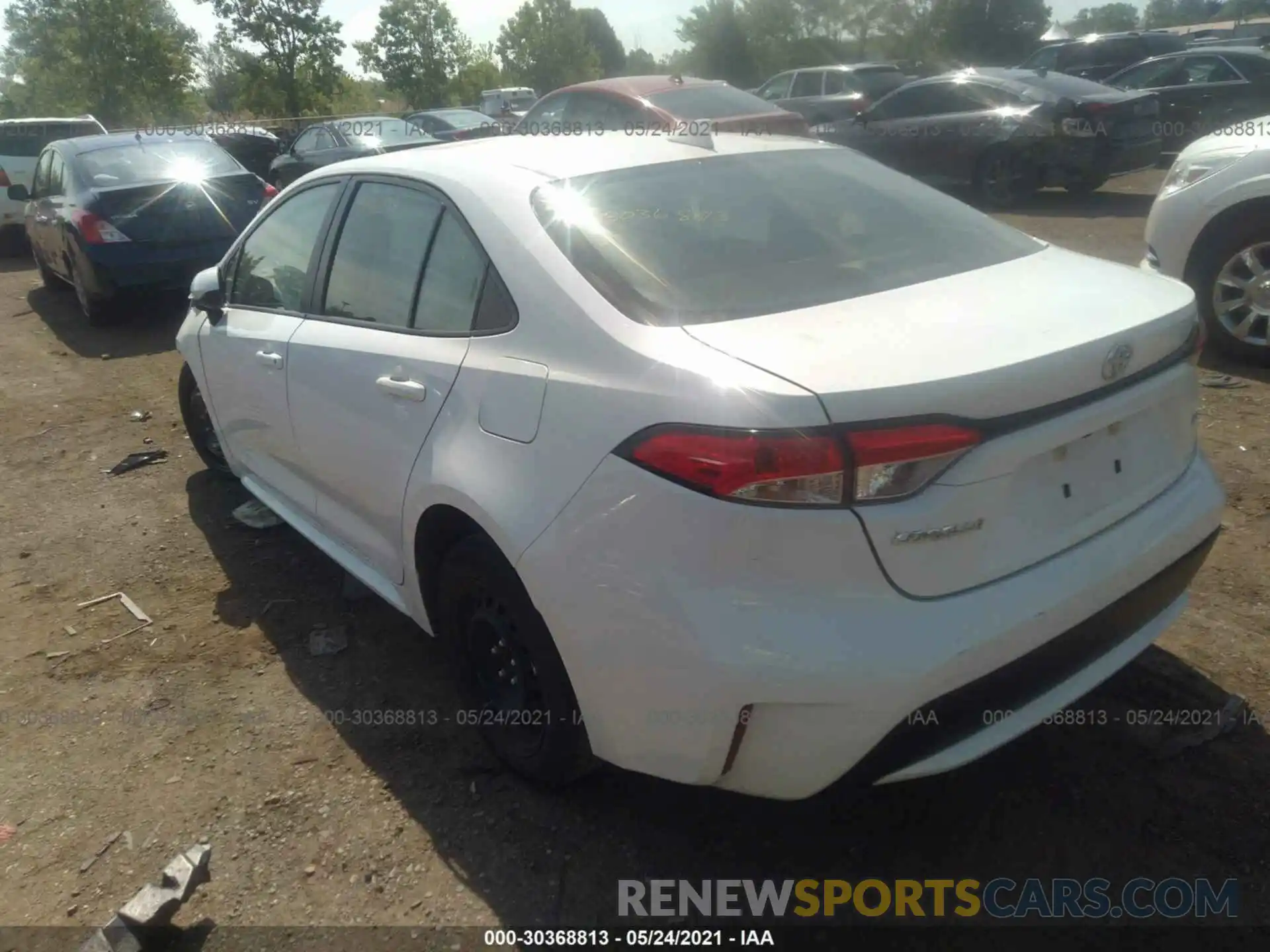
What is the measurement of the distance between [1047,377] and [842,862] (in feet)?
4.22

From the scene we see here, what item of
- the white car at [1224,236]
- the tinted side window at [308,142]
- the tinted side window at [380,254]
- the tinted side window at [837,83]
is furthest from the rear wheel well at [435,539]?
the tinted side window at [837,83]

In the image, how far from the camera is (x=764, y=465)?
1.88m

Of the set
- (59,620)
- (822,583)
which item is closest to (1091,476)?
(822,583)

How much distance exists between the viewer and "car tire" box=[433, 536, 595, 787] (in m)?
2.40

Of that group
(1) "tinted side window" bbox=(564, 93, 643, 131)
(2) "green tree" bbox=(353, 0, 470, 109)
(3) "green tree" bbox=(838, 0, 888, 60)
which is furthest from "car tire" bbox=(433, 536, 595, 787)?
(3) "green tree" bbox=(838, 0, 888, 60)

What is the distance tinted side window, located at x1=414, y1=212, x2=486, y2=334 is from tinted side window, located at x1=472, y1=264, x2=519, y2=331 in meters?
0.03

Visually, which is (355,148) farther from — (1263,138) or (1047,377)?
(1047,377)

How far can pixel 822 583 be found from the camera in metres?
1.90

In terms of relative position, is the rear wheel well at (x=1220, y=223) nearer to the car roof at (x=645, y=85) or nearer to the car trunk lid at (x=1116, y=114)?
the car trunk lid at (x=1116, y=114)

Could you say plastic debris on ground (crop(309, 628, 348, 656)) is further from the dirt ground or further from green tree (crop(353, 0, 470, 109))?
green tree (crop(353, 0, 470, 109))

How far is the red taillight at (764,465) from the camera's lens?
1858 millimetres

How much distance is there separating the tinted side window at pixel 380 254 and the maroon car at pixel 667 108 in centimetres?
664

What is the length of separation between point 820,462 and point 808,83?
57.2 feet

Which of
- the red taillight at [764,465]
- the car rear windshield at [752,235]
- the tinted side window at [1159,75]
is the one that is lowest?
the red taillight at [764,465]
